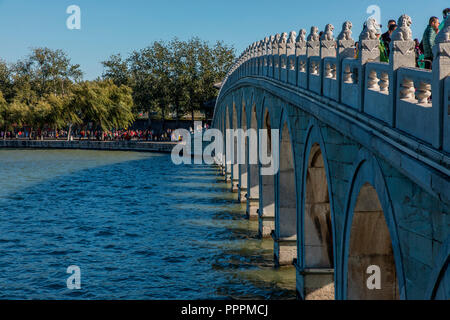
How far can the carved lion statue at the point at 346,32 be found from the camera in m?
12.4

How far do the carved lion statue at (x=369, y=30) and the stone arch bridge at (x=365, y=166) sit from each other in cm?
2

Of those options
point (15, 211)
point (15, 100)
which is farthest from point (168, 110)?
point (15, 211)

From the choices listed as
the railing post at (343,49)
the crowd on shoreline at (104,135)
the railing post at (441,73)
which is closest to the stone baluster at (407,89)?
the railing post at (441,73)

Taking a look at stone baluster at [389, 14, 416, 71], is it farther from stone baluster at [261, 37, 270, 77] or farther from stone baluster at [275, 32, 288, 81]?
stone baluster at [261, 37, 270, 77]

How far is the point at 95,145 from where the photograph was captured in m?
80.9

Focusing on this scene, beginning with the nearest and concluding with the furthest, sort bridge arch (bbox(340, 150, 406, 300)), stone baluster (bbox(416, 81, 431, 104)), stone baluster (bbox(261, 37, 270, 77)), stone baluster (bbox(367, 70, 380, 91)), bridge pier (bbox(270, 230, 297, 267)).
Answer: stone baluster (bbox(416, 81, 431, 104))
stone baluster (bbox(367, 70, 380, 91))
bridge arch (bbox(340, 150, 406, 300))
bridge pier (bbox(270, 230, 297, 267))
stone baluster (bbox(261, 37, 270, 77))

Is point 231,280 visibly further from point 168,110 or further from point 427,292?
point 168,110

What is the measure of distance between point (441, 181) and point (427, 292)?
1498 millimetres

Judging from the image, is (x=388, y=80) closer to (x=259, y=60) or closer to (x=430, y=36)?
(x=430, y=36)

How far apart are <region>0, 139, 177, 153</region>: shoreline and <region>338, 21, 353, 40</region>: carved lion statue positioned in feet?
209

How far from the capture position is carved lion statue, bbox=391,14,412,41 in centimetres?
909

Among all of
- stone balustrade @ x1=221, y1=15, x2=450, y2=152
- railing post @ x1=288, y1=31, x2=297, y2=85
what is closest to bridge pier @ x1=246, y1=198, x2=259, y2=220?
railing post @ x1=288, y1=31, x2=297, y2=85

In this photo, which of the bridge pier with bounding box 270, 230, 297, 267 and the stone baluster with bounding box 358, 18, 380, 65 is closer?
the stone baluster with bounding box 358, 18, 380, 65

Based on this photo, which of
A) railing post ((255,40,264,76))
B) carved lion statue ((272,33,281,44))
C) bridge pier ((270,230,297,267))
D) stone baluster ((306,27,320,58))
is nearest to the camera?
stone baluster ((306,27,320,58))
